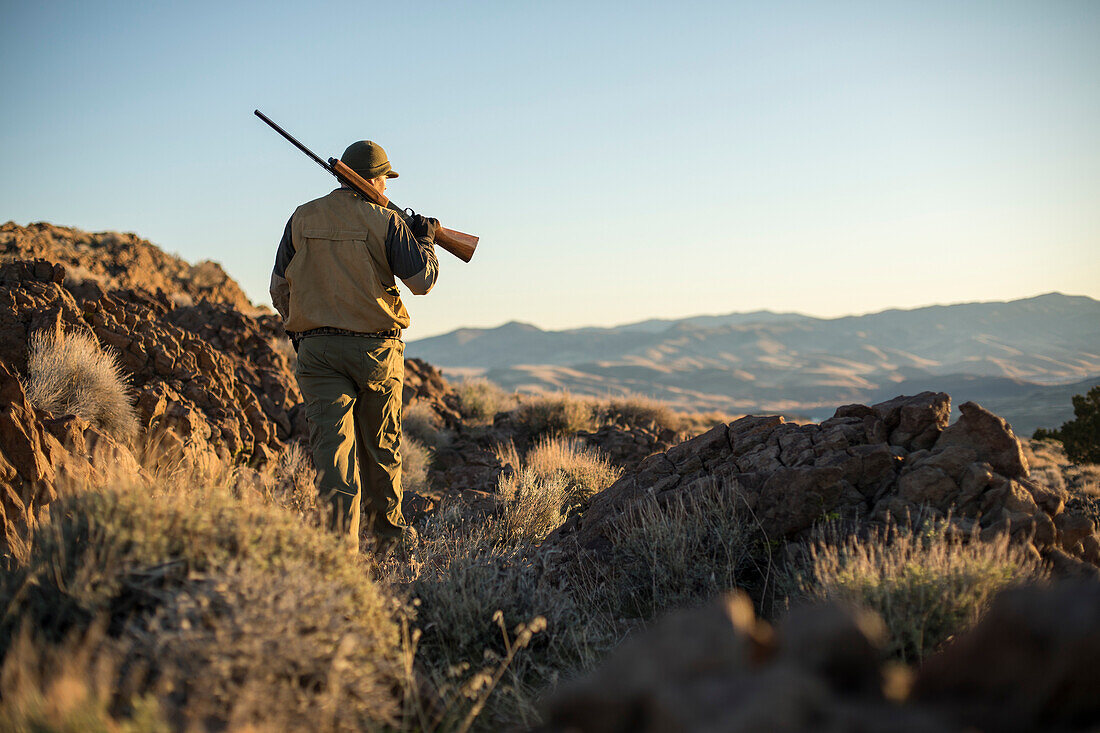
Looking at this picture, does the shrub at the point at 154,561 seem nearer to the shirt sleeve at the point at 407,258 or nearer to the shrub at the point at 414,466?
the shirt sleeve at the point at 407,258

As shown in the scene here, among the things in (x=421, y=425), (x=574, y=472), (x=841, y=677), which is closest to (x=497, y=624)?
(x=841, y=677)

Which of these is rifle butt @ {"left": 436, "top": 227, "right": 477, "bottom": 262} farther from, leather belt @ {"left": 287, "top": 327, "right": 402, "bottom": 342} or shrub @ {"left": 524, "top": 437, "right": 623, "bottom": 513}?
shrub @ {"left": 524, "top": 437, "right": 623, "bottom": 513}

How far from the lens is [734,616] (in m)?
2.02

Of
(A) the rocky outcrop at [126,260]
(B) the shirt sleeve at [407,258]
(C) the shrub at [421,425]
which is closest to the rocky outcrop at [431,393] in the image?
(C) the shrub at [421,425]

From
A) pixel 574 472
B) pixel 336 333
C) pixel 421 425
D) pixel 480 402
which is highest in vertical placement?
pixel 336 333

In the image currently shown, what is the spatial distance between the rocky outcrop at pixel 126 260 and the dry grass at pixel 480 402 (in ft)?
18.0

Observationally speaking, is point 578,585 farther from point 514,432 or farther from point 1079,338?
point 1079,338

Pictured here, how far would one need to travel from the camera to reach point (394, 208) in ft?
16.6

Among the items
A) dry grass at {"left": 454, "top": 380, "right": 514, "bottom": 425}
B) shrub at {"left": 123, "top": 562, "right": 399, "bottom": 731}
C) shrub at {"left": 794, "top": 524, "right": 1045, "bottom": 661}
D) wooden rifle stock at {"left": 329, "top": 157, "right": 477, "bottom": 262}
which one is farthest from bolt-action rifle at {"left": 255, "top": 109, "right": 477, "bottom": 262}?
dry grass at {"left": 454, "top": 380, "right": 514, "bottom": 425}

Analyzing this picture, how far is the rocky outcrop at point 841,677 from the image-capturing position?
176cm

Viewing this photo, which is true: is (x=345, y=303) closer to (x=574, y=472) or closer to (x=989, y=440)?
(x=989, y=440)

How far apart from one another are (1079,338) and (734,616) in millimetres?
174539

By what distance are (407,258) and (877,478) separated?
3408 millimetres

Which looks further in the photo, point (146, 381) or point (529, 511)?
point (146, 381)
